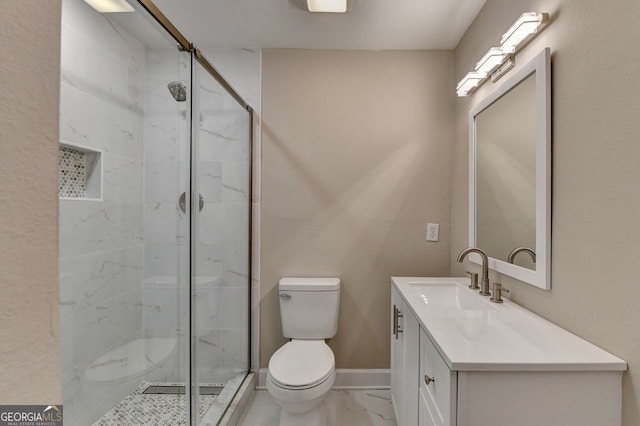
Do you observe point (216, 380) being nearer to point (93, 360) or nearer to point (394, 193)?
point (93, 360)

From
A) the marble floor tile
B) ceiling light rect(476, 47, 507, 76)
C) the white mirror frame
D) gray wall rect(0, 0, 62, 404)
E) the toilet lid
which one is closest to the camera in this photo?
gray wall rect(0, 0, 62, 404)

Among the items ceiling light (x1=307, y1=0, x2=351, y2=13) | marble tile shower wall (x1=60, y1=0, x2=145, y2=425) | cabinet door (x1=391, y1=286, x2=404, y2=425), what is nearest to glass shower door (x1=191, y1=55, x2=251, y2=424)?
marble tile shower wall (x1=60, y1=0, x2=145, y2=425)

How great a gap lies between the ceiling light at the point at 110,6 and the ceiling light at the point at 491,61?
1.60 metres

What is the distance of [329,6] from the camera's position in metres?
1.66

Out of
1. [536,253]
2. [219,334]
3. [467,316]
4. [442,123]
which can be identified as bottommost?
[219,334]

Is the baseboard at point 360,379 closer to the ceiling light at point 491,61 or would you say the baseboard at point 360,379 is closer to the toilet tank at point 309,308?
the toilet tank at point 309,308

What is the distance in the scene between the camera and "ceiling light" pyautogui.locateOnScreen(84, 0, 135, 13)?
1.24 m

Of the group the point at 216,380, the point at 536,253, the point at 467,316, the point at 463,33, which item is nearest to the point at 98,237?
the point at 216,380

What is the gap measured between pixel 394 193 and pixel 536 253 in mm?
1057

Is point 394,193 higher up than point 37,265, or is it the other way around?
point 394,193

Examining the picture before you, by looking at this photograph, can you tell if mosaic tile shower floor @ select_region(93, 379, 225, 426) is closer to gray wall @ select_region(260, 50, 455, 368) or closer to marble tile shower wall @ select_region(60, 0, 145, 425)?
marble tile shower wall @ select_region(60, 0, 145, 425)

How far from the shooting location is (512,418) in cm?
81

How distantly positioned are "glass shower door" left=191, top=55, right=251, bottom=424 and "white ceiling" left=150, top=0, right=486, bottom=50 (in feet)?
1.40

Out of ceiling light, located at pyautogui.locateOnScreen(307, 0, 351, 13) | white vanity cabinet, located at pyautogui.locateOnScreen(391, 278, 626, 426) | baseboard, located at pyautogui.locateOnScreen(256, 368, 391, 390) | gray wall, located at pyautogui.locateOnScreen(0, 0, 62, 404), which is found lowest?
baseboard, located at pyautogui.locateOnScreen(256, 368, 391, 390)
